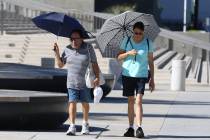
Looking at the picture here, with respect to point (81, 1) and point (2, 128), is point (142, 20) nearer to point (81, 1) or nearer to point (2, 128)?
point (2, 128)

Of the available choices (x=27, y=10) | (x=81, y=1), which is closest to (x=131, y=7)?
(x=81, y=1)

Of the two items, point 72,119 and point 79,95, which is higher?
point 79,95

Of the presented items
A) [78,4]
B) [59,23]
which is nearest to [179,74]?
[59,23]

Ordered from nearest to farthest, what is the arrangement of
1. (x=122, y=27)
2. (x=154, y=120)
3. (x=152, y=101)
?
1. (x=122, y=27)
2. (x=154, y=120)
3. (x=152, y=101)

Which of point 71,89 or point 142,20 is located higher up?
point 142,20

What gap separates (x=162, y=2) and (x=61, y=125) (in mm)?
65446

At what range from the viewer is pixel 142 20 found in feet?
44.0

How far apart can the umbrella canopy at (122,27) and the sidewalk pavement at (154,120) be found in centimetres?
151

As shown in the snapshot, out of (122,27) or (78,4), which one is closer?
(122,27)

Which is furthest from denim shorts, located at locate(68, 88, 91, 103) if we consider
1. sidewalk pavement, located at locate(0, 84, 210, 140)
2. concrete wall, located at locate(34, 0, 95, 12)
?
concrete wall, located at locate(34, 0, 95, 12)

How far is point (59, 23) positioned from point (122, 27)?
3.39 ft

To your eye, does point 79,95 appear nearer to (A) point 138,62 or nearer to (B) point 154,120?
(A) point 138,62

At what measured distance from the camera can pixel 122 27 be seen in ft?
44.0

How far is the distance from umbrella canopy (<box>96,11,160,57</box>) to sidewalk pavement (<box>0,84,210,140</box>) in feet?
4.95
